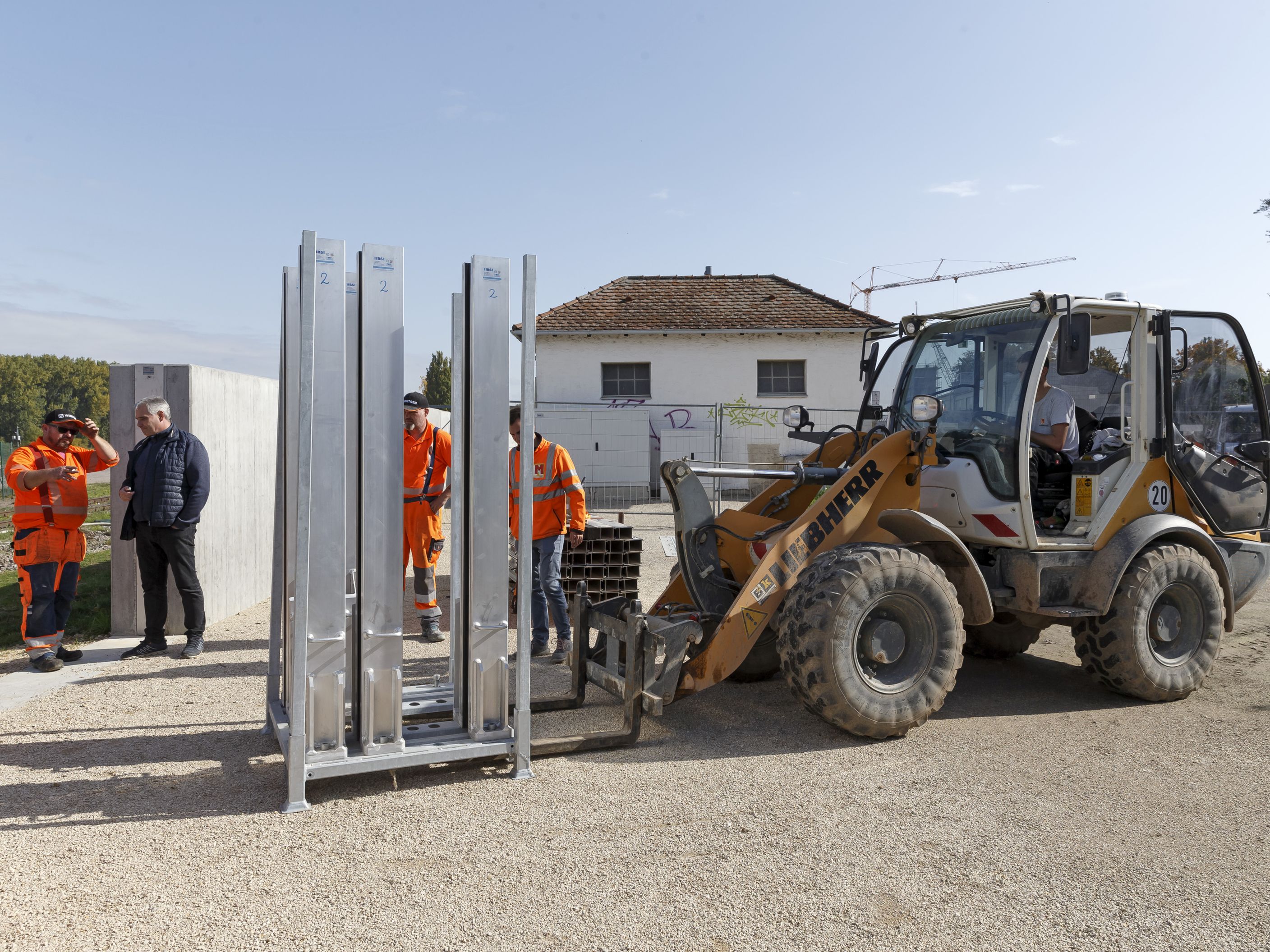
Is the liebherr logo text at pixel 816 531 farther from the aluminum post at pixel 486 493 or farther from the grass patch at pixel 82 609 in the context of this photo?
the grass patch at pixel 82 609

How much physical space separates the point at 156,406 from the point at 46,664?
201 cm

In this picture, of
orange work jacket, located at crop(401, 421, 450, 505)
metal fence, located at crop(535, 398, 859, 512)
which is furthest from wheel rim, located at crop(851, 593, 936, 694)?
metal fence, located at crop(535, 398, 859, 512)

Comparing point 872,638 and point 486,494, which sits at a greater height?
point 486,494

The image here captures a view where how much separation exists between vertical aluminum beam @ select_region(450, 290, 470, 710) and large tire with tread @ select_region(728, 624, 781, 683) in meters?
2.07

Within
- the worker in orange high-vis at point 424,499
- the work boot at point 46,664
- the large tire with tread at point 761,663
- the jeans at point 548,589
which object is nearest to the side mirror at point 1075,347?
the large tire with tread at point 761,663

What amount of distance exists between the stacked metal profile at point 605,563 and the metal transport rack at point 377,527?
3522 mm

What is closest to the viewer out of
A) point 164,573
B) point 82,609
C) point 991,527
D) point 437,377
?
point 991,527

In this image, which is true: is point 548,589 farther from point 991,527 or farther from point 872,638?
point 991,527

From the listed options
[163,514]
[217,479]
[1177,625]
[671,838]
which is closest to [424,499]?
[163,514]

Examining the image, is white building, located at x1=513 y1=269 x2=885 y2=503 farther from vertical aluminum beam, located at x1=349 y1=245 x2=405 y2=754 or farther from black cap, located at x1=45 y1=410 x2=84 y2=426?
vertical aluminum beam, located at x1=349 y1=245 x2=405 y2=754

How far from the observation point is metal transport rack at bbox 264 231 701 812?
420 centimetres

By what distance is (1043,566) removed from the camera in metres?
5.69

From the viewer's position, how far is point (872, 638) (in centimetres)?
509

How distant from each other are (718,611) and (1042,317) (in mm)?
2762
